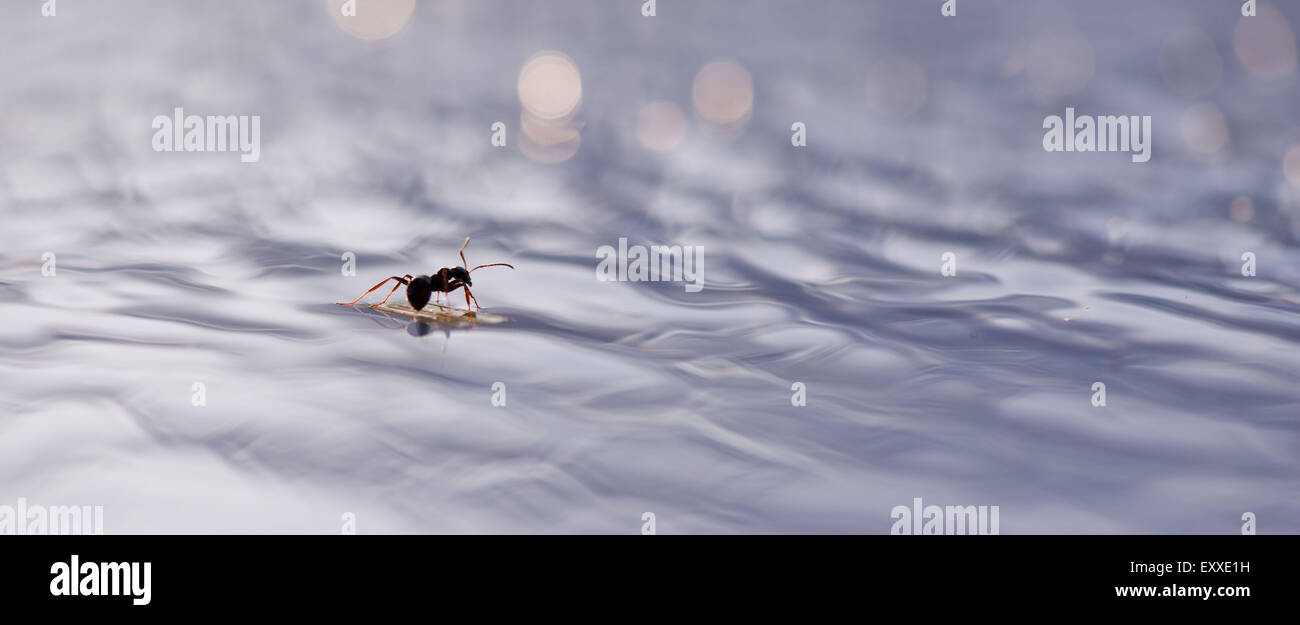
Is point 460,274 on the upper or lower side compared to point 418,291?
upper

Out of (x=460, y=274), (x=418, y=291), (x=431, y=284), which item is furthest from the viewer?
(x=460, y=274)

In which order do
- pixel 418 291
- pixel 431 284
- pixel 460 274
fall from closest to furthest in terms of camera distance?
pixel 418 291, pixel 431 284, pixel 460 274

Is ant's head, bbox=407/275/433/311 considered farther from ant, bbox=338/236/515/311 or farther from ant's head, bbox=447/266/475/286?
ant's head, bbox=447/266/475/286

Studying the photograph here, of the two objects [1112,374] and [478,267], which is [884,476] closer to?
[1112,374]

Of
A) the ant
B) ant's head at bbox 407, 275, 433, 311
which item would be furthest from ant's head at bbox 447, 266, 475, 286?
ant's head at bbox 407, 275, 433, 311

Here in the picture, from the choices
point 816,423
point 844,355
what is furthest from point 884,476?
point 844,355

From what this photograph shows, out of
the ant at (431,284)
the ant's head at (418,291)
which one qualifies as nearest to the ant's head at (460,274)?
the ant at (431,284)

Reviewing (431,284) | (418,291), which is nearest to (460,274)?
(431,284)

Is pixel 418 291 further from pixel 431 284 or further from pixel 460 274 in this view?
pixel 460 274

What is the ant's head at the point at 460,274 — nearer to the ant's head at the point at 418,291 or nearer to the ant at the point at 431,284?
the ant at the point at 431,284
